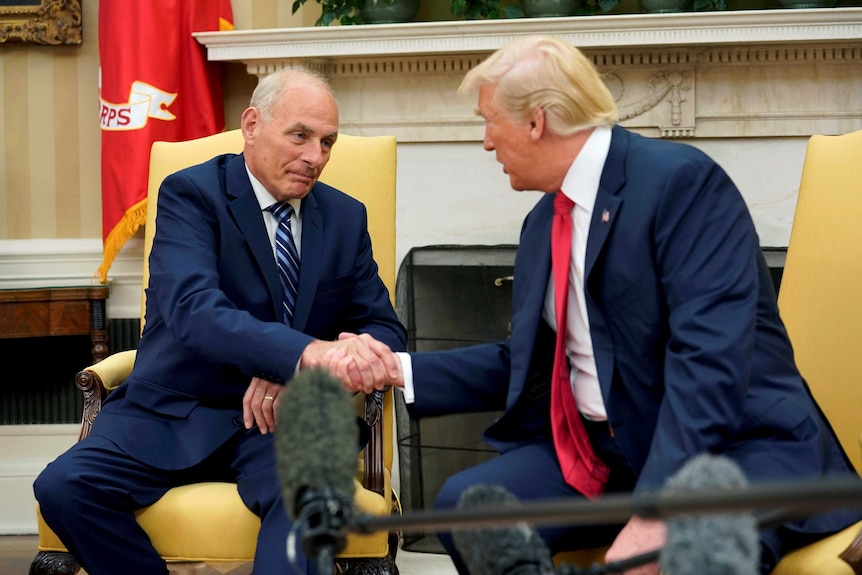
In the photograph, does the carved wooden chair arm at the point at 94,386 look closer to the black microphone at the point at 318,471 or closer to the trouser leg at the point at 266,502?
the trouser leg at the point at 266,502

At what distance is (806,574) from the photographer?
1.63 m

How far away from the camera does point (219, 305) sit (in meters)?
2.20

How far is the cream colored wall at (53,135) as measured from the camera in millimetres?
3971

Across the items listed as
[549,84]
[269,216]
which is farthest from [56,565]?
[549,84]

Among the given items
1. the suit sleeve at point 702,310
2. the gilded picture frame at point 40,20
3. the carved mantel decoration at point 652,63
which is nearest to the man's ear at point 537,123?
the suit sleeve at point 702,310


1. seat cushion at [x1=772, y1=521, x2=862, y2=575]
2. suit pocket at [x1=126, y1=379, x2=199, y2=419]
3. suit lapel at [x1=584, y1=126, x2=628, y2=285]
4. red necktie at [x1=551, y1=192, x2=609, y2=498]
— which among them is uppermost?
suit lapel at [x1=584, y1=126, x2=628, y2=285]

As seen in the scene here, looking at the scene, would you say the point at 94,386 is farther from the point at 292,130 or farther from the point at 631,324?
the point at 631,324

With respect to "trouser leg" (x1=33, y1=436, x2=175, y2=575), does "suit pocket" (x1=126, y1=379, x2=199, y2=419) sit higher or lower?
higher

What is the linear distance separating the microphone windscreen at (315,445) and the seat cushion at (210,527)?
1.31 metres

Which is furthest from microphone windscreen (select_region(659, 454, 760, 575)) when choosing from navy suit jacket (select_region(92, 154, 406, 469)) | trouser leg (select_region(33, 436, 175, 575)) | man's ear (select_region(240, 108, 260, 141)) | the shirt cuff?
man's ear (select_region(240, 108, 260, 141))

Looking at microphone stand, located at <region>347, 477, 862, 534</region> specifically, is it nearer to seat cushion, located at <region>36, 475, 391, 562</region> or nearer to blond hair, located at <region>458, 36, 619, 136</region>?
blond hair, located at <region>458, 36, 619, 136</region>

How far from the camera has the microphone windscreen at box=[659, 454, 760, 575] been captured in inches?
24.3

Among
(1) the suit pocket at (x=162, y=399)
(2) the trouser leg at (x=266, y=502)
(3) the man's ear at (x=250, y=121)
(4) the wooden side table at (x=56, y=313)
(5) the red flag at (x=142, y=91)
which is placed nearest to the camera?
(2) the trouser leg at (x=266, y=502)

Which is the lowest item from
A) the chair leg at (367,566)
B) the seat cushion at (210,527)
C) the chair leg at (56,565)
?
the chair leg at (56,565)
